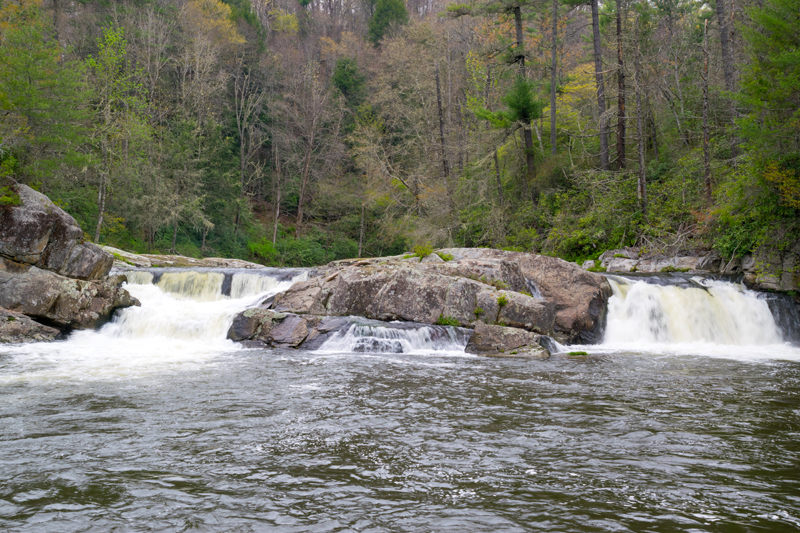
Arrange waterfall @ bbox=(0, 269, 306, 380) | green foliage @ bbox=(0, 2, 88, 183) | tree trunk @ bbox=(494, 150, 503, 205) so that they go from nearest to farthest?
waterfall @ bbox=(0, 269, 306, 380) → green foliage @ bbox=(0, 2, 88, 183) → tree trunk @ bbox=(494, 150, 503, 205)

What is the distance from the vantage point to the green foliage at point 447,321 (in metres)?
12.3

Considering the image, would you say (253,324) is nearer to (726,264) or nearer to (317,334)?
(317,334)

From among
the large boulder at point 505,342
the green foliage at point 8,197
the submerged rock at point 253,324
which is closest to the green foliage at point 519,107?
the large boulder at point 505,342

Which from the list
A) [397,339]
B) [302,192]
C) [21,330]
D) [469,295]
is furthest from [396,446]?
[302,192]

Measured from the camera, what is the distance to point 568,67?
3472cm

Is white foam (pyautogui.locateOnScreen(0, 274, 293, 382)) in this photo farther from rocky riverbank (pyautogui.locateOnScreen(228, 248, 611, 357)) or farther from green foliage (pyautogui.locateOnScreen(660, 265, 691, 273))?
green foliage (pyautogui.locateOnScreen(660, 265, 691, 273))

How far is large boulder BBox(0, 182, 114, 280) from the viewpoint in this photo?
13227 mm

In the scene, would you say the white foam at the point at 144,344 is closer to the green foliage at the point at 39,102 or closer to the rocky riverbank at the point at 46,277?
the rocky riverbank at the point at 46,277

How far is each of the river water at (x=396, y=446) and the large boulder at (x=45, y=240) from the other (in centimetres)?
445

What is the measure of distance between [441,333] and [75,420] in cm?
763

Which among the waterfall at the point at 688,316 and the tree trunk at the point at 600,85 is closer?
the waterfall at the point at 688,316

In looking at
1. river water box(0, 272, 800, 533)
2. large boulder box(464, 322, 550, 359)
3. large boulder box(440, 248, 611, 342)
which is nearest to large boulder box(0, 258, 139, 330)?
river water box(0, 272, 800, 533)

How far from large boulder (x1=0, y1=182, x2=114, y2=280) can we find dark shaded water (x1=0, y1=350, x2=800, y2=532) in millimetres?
6423

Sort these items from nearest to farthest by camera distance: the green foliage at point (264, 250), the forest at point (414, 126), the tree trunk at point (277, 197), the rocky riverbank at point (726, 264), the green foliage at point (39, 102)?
1. the rocky riverbank at point (726, 264)
2. the forest at point (414, 126)
3. the green foliage at point (39, 102)
4. the green foliage at point (264, 250)
5. the tree trunk at point (277, 197)
